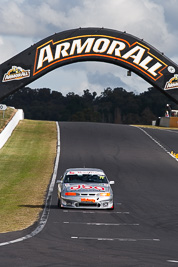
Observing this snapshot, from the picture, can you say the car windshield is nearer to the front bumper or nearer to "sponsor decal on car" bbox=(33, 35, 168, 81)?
the front bumper

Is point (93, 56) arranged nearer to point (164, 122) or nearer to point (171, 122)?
point (171, 122)

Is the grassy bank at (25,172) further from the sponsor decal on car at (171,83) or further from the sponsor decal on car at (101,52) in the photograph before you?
the sponsor decal on car at (171,83)

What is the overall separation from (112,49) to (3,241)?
1695 cm

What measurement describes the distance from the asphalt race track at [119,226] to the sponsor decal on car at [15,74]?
6324 millimetres

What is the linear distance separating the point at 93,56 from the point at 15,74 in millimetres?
3764

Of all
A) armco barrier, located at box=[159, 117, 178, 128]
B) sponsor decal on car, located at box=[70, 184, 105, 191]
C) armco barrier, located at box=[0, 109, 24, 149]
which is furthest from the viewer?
armco barrier, located at box=[159, 117, 178, 128]

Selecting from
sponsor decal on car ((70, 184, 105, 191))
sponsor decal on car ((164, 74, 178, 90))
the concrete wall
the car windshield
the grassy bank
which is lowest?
the grassy bank

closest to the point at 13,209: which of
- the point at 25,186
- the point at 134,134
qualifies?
the point at 25,186

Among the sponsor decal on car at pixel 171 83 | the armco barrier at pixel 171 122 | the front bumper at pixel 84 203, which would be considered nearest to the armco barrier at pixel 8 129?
the armco barrier at pixel 171 122

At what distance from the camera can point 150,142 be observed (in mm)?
51375

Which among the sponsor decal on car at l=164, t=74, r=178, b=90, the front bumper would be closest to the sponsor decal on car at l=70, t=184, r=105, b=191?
the front bumper

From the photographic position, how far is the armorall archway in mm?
30328

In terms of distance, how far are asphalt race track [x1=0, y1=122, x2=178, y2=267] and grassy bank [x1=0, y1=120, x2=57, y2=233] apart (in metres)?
0.85

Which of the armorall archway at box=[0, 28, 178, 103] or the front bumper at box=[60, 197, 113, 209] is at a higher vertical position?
the armorall archway at box=[0, 28, 178, 103]
